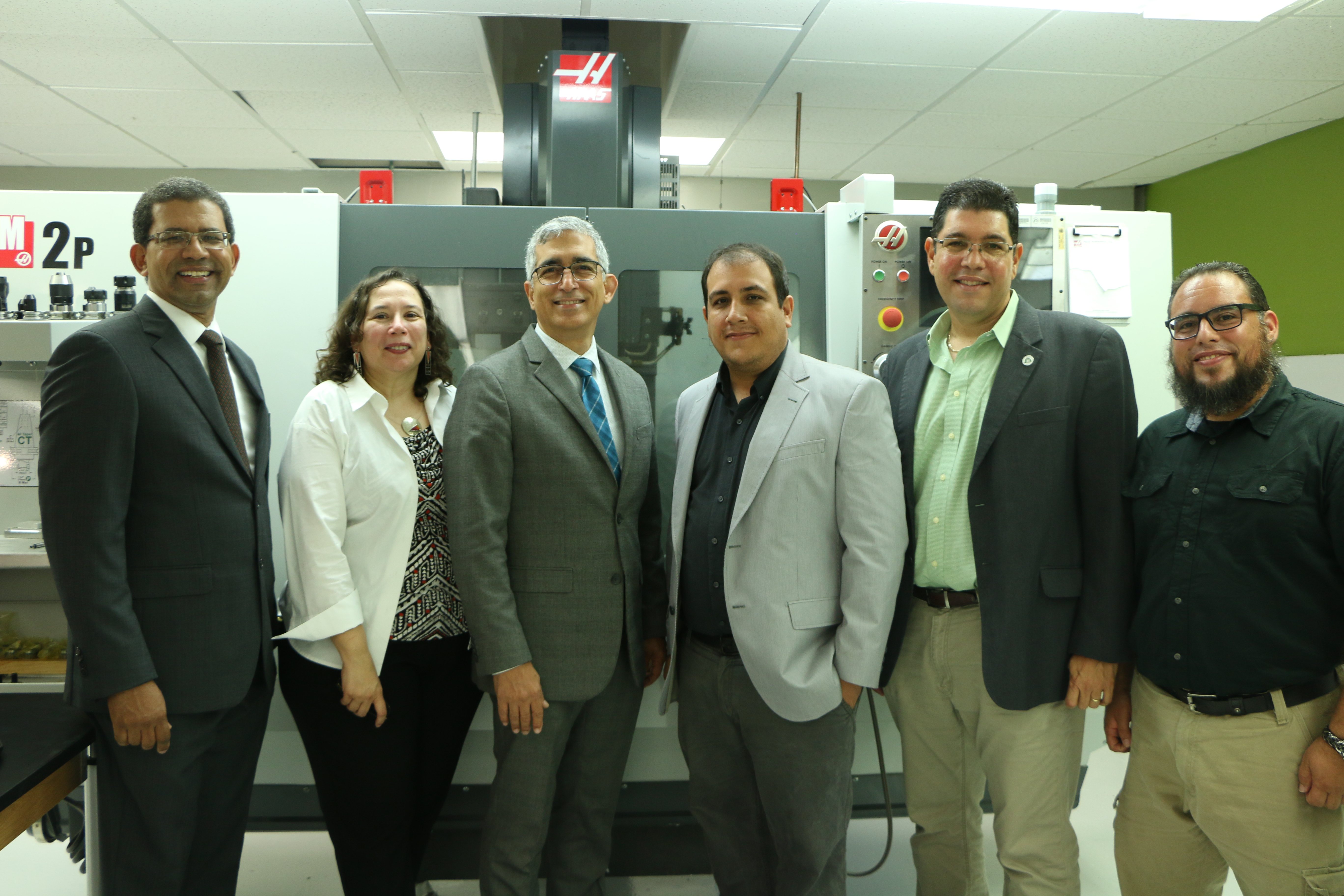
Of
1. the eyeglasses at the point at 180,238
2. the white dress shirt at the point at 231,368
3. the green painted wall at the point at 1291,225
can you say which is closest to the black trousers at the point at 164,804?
the white dress shirt at the point at 231,368

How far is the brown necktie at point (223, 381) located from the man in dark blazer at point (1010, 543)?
4.58 ft

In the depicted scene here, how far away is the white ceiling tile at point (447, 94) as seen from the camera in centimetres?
449

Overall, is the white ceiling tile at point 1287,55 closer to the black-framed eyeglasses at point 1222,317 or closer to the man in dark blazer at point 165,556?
the black-framed eyeglasses at point 1222,317

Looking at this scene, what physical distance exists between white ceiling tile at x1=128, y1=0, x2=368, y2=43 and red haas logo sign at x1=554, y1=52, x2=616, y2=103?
1.96 meters

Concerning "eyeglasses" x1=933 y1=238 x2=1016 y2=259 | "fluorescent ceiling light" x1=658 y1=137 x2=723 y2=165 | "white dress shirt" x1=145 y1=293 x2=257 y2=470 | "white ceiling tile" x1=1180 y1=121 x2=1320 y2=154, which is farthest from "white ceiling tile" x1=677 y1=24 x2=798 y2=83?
"white ceiling tile" x1=1180 y1=121 x2=1320 y2=154

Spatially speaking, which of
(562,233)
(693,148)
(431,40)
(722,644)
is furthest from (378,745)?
(693,148)

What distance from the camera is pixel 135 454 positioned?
1.42 metres

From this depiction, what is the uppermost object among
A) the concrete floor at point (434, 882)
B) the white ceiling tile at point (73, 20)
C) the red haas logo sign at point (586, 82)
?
the white ceiling tile at point (73, 20)

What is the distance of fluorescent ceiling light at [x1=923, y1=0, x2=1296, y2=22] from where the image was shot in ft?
11.6

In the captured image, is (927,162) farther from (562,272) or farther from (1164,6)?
(562,272)

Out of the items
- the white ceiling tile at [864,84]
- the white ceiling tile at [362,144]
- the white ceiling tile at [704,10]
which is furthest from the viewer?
the white ceiling tile at [362,144]

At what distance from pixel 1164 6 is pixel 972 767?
142 inches

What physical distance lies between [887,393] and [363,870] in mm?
1556

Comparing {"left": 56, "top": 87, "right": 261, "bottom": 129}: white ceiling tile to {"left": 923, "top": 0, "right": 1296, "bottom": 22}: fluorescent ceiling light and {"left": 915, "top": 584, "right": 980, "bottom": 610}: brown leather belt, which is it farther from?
{"left": 915, "top": 584, "right": 980, "bottom": 610}: brown leather belt
